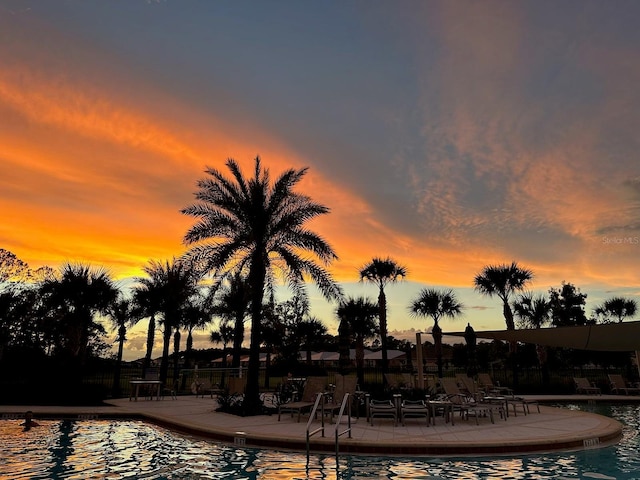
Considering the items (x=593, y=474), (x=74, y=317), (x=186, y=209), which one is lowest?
(x=593, y=474)

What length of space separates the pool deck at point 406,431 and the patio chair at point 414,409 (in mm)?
262

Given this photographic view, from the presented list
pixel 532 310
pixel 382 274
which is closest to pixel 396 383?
pixel 382 274

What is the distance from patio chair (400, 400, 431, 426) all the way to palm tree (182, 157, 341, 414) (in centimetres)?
562

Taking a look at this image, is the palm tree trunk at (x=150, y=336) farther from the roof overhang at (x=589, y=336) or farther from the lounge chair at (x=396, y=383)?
the roof overhang at (x=589, y=336)

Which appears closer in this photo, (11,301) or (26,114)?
(26,114)

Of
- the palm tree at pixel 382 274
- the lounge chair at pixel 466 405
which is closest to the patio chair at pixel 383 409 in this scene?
the lounge chair at pixel 466 405

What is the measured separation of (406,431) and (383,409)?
3.27ft

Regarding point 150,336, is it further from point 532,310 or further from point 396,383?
point 532,310

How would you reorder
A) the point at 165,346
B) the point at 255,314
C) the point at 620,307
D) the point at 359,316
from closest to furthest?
the point at 255,314 → the point at 165,346 → the point at 359,316 → the point at 620,307

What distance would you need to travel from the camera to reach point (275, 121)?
18.1 meters

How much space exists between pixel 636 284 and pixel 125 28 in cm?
2658

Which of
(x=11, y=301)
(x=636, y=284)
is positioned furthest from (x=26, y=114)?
→ (x=636, y=284)

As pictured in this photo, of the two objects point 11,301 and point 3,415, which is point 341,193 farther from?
point 11,301

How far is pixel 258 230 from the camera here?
16438 mm
